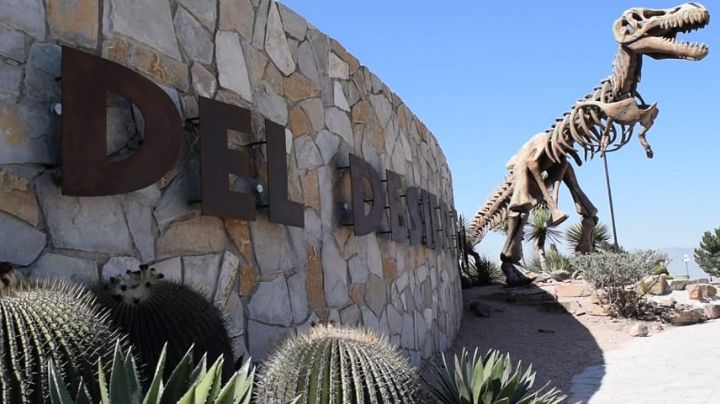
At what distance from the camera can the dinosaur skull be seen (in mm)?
12070

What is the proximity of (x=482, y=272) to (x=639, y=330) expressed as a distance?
18.2ft

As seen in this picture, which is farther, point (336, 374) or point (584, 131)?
point (584, 131)

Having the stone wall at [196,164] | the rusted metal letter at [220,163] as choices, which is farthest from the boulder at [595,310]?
the rusted metal letter at [220,163]

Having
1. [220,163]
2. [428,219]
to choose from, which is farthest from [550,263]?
[220,163]

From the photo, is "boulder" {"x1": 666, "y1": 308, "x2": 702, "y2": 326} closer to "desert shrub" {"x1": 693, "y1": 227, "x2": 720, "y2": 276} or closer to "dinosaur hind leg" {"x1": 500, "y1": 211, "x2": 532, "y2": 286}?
"dinosaur hind leg" {"x1": 500, "y1": 211, "x2": 532, "y2": 286}

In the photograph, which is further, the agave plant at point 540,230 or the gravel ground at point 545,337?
the agave plant at point 540,230

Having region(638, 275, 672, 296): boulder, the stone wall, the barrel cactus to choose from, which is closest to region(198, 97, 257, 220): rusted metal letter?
the stone wall

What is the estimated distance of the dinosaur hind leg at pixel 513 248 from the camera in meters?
15.8

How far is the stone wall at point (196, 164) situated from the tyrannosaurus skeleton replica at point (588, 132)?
7398mm

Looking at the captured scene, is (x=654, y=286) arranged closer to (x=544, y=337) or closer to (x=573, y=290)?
(x=573, y=290)

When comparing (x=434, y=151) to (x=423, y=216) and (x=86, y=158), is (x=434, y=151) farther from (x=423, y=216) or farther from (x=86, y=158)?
(x=86, y=158)

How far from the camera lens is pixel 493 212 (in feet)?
58.0

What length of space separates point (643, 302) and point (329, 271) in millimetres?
9724

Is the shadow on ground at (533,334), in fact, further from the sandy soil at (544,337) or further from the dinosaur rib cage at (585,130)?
the dinosaur rib cage at (585,130)
